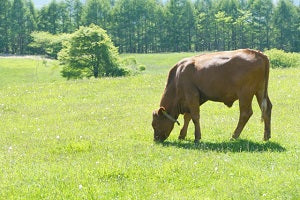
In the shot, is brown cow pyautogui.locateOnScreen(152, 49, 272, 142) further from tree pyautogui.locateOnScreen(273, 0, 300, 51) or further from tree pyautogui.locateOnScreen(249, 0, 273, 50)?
tree pyautogui.locateOnScreen(249, 0, 273, 50)

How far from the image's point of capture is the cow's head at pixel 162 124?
1308 cm

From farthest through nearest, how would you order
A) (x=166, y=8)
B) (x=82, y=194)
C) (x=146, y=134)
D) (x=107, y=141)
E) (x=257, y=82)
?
1. (x=166, y=8)
2. (x=146, y=134)
3. (x=107, y=141)
4. (x=257, y=82)
5. (x=82, y=194)

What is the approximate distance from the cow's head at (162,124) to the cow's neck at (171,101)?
8.7 inches

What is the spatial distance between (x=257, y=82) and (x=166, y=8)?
13619 centimetres

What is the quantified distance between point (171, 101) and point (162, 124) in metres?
0.75

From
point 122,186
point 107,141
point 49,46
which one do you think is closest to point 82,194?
point 122,186

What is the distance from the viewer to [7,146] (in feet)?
42.7

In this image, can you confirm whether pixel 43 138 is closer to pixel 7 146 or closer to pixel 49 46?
pixel 7 146

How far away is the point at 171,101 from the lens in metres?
13.3

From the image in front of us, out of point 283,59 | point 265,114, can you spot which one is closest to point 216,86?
point 265,114

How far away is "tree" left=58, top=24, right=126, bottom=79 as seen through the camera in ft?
227

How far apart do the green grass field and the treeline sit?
405ft

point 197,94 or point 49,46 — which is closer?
point 197,94

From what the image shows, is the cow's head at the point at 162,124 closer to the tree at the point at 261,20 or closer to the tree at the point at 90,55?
the tree at the point at 90,55
